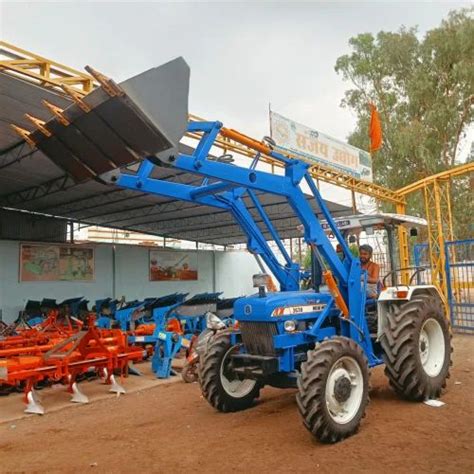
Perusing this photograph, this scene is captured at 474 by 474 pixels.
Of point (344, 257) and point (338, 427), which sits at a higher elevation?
point (344, 257)

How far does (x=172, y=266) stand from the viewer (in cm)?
1967

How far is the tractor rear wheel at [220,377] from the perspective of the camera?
552 centimetres

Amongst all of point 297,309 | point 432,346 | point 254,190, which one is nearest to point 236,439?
point 297,309

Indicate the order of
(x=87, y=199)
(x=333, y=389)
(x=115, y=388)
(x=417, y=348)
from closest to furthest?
1. (x=333, y=389)
2. (x=417, y=348)
3. (x=115, y=388)
4. (x=87, y=199)

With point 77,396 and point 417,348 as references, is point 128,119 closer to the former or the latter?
point 417,348

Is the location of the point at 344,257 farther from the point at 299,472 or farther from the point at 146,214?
the point at 146,214

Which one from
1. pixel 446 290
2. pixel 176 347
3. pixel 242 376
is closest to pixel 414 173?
pixel 446 290

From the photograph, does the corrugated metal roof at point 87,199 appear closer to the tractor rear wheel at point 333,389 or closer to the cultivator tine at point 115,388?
the cultivator tine at point 115,388

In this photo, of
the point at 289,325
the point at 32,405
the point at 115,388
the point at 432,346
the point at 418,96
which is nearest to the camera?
the point at 289,325

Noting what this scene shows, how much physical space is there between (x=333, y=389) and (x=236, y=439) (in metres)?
1.07

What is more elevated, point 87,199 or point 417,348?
point 87,199

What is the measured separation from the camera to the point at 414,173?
79.3 feet

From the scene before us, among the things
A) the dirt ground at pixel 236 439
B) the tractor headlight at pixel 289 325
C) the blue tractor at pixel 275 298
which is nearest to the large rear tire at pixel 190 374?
the dirt ground at pixel 236 439

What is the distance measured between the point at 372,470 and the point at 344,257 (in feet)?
7.91
